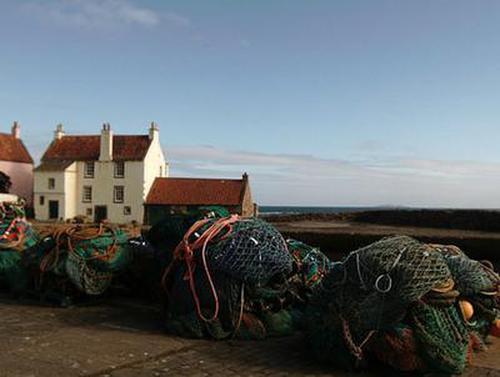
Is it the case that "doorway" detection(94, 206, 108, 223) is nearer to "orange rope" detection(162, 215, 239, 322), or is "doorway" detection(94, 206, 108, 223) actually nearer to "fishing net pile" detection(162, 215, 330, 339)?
"orange rope" detection(162, 215, 239, 322)

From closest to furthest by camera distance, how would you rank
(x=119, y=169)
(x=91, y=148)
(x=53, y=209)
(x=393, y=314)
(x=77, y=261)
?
(x=393, y=314)
(x=77, y=261)
(x=119, y=169)
(x=53, y=209)
(x=91, y=148)

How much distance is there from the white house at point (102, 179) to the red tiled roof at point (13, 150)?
4590 mm

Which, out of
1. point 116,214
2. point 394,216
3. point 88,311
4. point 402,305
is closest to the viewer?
point 402,305

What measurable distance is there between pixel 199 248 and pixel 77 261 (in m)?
2.37

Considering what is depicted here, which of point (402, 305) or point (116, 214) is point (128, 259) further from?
point (116, 214)

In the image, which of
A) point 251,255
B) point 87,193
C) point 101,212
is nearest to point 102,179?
point 87,193

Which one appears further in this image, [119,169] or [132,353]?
[119,169]

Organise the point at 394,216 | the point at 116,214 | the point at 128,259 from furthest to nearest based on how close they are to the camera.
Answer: the point at 116,214
the point at 394,216
the point at 128,259

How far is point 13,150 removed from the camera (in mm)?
56031

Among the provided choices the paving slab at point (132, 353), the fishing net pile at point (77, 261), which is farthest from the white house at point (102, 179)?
the paving slab at point (132, 353)

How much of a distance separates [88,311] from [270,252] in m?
3.09

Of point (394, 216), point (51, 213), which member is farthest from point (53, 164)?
point (394, 216)

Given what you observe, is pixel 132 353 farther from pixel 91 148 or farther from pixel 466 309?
pixel 91 148

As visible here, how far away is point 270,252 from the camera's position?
7035 mm
